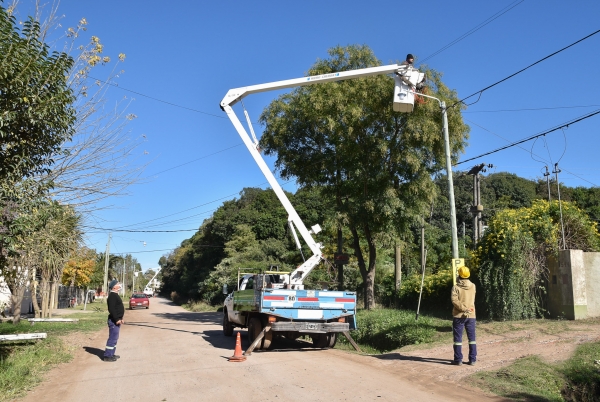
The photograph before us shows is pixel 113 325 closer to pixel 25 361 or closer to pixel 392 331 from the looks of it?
pixel 25 361

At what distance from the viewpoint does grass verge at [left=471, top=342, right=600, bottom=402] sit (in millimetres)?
7559

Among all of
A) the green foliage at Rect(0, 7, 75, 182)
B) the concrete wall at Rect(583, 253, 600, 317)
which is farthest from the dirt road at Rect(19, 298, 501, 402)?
the concrete wall at Rect(583, 253, 600, 317)

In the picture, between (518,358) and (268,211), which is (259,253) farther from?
(518,358)

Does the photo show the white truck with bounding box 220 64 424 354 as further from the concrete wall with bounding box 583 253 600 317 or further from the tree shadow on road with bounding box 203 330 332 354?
the concrete wall with bounding box 583 253 600 317

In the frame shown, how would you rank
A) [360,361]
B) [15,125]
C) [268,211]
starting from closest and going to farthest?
[15,125] → [360,361] → [268,211]

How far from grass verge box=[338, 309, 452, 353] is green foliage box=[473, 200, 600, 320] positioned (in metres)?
1.87

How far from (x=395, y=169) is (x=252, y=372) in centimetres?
1208

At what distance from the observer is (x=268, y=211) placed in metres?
54.9

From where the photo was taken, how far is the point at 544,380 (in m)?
8.12

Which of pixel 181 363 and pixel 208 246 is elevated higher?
pixel 208 246

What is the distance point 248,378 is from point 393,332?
613cm

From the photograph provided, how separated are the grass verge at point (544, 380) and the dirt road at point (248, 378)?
499 mm

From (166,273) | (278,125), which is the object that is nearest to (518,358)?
(278,125)

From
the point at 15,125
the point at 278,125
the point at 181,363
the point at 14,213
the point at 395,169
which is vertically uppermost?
the point at 278,125
